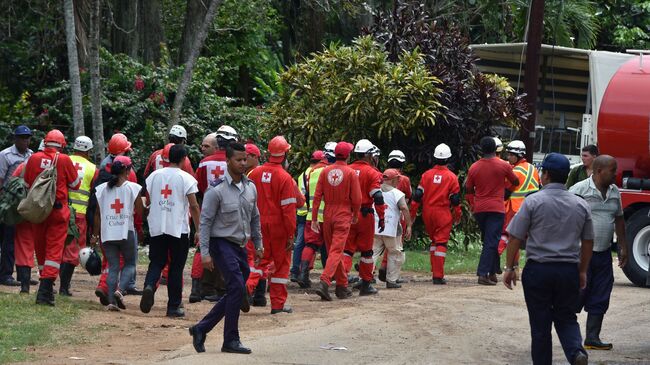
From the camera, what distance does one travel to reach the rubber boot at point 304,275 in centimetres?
1613

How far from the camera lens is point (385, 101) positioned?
20.9m

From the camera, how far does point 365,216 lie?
15.7m

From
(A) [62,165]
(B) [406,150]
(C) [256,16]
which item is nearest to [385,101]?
(B) [406,150]

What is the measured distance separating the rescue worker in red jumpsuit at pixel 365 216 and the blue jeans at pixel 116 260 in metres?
2.96

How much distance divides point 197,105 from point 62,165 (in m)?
10.3

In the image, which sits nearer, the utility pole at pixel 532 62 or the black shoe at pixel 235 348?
the black shoe at pixel 235 348

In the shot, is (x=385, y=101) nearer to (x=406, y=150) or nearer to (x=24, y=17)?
(x=406, y=150)

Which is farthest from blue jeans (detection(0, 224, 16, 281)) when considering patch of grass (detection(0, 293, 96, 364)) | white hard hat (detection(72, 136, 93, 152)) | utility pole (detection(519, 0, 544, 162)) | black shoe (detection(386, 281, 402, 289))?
utility pole (detection(519, 0, 544, 162))

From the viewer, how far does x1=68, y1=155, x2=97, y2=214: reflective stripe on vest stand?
1466cm

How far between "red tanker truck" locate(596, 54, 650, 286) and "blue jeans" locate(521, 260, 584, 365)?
25.3 feet

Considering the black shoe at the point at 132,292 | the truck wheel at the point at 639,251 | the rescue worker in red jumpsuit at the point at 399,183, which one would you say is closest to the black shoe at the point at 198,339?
the black shoe at the point at 132,292

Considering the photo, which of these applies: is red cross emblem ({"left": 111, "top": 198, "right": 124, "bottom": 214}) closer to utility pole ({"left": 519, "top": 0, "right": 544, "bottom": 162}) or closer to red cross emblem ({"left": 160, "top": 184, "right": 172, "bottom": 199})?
red cross emblem ({"left": 160, "top": 184, "right": 172, "bottom": 199})

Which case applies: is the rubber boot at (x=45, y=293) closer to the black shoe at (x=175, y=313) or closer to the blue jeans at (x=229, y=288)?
the black shoe at (x=175, y=313)

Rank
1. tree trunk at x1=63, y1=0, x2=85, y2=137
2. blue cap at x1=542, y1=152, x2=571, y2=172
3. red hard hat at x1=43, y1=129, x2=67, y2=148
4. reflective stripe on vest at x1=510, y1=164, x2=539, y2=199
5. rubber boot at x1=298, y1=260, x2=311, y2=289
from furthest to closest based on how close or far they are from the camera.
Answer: tree trunk at x1=63, y1=0, x2=85, y2=137 < reflective stripe on vest at x1=510, y1=164, x2=539, y2=199 < rubber boot at x1=298, y1=260, x2=311, y2=289 < red hard hat at x1=43, y1=129, x2=67, y2=148 < blue cap at x1=542, y1=152, x2=571, y2=172
